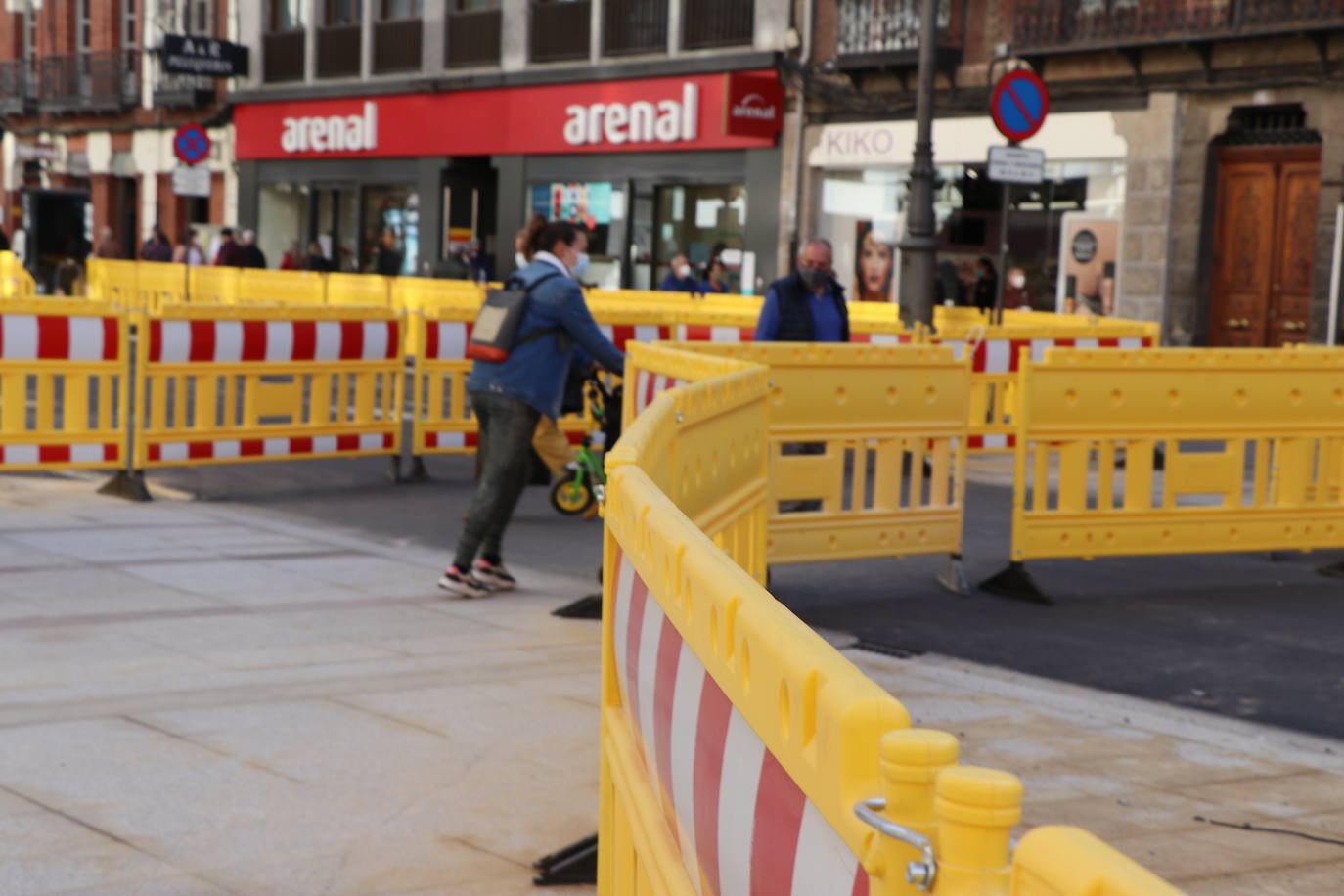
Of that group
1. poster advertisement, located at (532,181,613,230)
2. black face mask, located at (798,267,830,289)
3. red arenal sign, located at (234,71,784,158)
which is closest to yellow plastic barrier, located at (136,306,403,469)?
black face mask, located at (798,267,830,289)

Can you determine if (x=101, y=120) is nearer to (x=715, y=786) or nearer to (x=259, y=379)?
(x=259, y=379)

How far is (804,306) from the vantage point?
1151 centimetres

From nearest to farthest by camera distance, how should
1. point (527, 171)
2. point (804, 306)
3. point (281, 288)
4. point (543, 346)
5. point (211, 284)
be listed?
point (543, 346) → point (804, 306) → point (281, 288) → point (211, 284) → point (527, 171)

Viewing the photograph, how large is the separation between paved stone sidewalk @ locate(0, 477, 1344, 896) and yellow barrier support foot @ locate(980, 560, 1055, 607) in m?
1.70

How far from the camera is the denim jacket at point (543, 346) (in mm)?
8688

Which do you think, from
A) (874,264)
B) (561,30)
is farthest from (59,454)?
(561,30)

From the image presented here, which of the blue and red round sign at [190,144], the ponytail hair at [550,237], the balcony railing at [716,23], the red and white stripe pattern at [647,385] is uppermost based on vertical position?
the balcony railing at [716,23]

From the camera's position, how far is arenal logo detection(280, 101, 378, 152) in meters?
39.6

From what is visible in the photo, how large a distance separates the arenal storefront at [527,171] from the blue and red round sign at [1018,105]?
12635 mm

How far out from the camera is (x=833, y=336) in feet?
38.0

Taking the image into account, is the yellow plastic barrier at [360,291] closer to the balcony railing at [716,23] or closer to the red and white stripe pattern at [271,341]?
the balcony railing at [716,23]

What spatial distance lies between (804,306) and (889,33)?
17451 mm

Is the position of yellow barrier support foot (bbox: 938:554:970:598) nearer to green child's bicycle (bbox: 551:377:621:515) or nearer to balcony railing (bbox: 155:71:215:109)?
green child's bicycle (bbox: 551:377:621:515)

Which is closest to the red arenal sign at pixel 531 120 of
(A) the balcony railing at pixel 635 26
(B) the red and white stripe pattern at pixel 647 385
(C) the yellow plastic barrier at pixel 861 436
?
(A) the balcony railing at pixel 635 26
